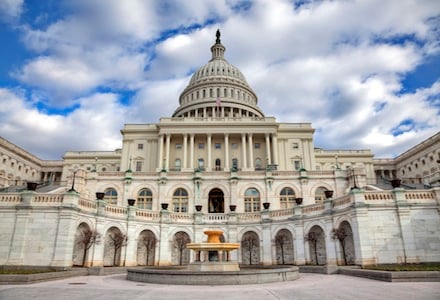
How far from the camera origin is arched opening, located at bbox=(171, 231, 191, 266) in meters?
36.1

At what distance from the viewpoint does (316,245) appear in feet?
106

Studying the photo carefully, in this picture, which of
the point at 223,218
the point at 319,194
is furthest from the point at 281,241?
the point at 319,194

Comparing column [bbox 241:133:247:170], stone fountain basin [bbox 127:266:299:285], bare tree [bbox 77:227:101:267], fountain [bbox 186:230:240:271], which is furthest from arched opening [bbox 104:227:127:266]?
column [bbox 241:133:247:170]

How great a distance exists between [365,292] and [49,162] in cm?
10800

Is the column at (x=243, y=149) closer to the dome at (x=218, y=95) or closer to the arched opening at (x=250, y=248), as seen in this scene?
the dome at (x=218, y=95)

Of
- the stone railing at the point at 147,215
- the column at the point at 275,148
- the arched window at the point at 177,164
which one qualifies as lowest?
the stone railing at the point at 147,215

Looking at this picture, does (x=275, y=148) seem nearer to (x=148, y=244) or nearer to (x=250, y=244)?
(x=250, y=244)

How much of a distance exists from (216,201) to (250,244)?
534 inches

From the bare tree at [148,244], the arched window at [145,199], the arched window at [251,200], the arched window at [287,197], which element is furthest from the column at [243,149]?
the bare tree at [148,244]

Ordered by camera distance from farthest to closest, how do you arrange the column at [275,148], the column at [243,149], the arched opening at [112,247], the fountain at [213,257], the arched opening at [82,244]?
the column at [243,149]
the column at [275,148]
the arched opening at [112,247]
the arched opening at [82,244]
the fountain at [213,257]

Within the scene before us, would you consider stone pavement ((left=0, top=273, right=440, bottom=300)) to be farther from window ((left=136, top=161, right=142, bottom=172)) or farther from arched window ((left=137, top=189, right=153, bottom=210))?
window ((left=136, top=161, right=142, bottom=172))

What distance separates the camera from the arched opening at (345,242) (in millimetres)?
28047

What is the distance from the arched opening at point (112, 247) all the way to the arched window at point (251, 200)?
1952 cm

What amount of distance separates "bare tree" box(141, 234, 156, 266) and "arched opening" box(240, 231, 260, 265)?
10226 mm
